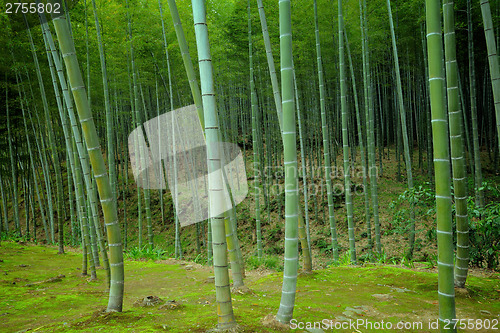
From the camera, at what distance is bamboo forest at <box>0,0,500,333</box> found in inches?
68.7

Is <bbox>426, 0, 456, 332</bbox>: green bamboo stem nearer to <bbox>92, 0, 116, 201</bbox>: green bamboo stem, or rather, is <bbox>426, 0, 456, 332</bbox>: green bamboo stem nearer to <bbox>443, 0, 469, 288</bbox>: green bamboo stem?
<bbox>443, 0, 469, 288</bbox>: green bamboo stem

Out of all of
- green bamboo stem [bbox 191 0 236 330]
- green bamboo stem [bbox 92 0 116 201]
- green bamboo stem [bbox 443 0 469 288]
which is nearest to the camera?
green bamboo stem [bbox 191 0 236 330]

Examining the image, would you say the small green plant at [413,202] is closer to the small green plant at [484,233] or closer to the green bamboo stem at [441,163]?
the small green plant at [484,233]

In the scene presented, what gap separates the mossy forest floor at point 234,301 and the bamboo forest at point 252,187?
2 centimetres

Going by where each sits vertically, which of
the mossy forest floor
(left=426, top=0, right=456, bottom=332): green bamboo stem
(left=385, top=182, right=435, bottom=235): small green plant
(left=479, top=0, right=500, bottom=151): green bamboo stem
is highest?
(left=479, top=0, right=500, bottom=151): green bamboo stem

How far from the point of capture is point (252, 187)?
1089 centimetres

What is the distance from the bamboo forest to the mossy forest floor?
2cm

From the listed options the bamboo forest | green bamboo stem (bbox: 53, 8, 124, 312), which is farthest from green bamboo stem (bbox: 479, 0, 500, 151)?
green bamboo stem (bbox: 53, 8, 124, 312)

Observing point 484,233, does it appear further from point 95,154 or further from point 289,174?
point 95,154

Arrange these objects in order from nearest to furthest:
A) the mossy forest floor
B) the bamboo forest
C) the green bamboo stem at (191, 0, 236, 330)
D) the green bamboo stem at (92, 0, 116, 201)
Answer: the green bamboo stem at (191, 0, 236, 330), the bamboo forest, the mossy forest floor, the green bamboo stem at (92, 0, 116, 201)

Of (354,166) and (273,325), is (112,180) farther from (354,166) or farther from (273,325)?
(354,166)

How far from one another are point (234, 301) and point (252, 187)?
848 centimetres

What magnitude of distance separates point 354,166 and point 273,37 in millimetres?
4458

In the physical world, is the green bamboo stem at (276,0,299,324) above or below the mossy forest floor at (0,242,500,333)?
above
